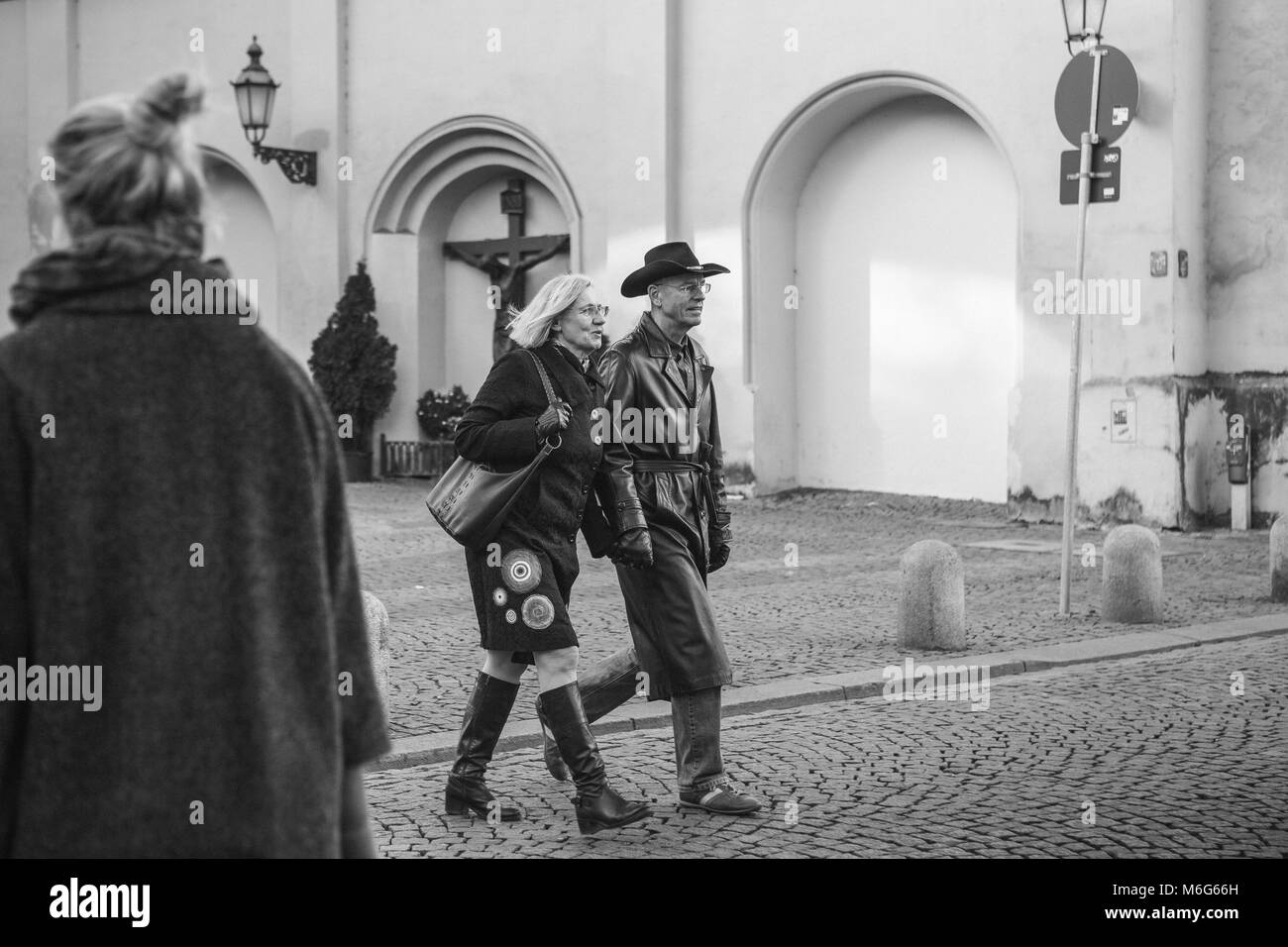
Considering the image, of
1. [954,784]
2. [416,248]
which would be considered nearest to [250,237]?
[416,248]

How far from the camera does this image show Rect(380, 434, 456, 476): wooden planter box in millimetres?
20516

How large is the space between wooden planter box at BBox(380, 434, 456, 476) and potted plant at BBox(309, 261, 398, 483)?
228 mm

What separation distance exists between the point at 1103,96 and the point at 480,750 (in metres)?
6.59

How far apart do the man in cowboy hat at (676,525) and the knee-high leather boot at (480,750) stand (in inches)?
19.0

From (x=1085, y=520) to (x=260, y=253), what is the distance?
41.9 feet

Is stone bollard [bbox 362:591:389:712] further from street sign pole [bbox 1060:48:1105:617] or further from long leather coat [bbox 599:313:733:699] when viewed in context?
street sign pole [bbox 1060:48:1105:617]

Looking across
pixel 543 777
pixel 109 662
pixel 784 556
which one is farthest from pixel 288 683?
pixel 784 556

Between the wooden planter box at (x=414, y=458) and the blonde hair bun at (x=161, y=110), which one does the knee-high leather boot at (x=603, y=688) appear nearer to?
the blonde hair bun at (x=161, y=110)

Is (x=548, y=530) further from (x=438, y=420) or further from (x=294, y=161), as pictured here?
(x=294, y=161)

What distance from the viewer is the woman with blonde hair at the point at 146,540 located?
225cm

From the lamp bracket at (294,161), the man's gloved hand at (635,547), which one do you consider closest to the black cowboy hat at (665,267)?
the man's gloved hand at (635,547)

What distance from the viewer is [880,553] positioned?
13.5 meters

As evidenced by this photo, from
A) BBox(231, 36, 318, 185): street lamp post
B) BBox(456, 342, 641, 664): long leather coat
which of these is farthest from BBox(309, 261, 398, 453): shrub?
BBox(456, 342, 641, 664): long leather coat

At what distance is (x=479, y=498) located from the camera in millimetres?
5457
